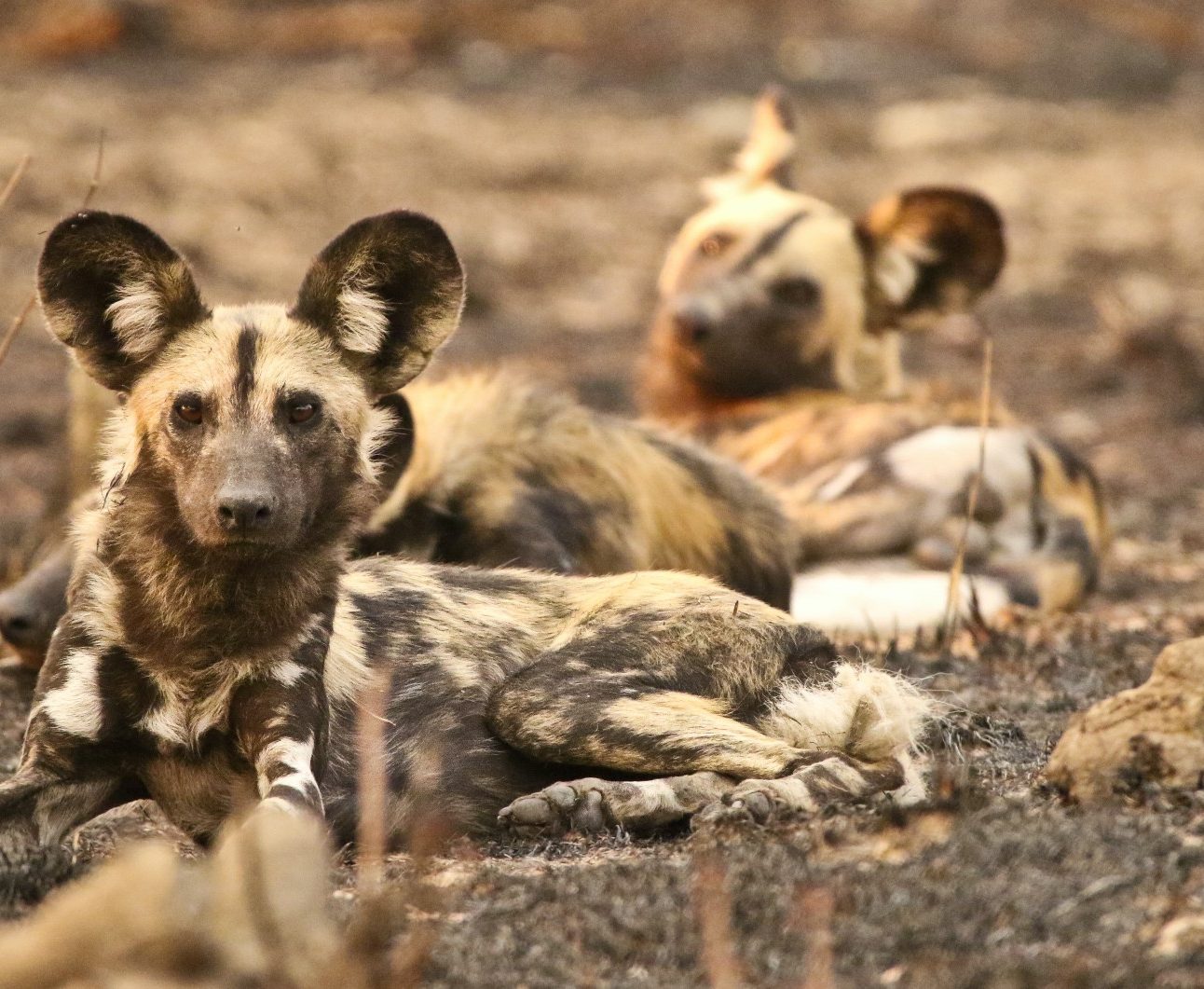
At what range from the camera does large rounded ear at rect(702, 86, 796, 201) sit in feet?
25.7

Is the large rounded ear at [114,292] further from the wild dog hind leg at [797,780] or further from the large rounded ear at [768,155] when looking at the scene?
the large rounded ear at [768,155]

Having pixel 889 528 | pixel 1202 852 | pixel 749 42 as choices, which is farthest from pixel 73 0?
pixel 1202 852

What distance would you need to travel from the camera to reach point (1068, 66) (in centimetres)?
1473

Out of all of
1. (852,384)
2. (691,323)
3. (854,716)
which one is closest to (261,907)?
(854,716)

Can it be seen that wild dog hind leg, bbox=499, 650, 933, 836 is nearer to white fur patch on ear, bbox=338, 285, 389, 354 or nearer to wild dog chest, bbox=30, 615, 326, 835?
wild dog chest, bbox=30, 615, 326, 835

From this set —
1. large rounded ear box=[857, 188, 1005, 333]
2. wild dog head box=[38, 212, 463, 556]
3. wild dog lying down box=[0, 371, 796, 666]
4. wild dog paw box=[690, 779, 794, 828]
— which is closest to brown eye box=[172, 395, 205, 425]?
wild dog head box=[38, 212, 463, 556]

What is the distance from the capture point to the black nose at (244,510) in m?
3.18

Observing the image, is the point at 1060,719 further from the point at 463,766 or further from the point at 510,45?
the point at 510,45

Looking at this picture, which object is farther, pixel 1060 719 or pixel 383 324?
pixel 1060 719

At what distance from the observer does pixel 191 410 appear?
Result: 3363 mm

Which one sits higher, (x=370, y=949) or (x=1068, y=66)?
(x=1068, y=66)

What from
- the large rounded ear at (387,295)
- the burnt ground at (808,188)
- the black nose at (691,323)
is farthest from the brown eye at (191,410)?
the black nose at (691,323)

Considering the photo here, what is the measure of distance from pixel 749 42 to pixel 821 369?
7.57 m

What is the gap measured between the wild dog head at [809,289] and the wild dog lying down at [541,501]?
57.6 inches
